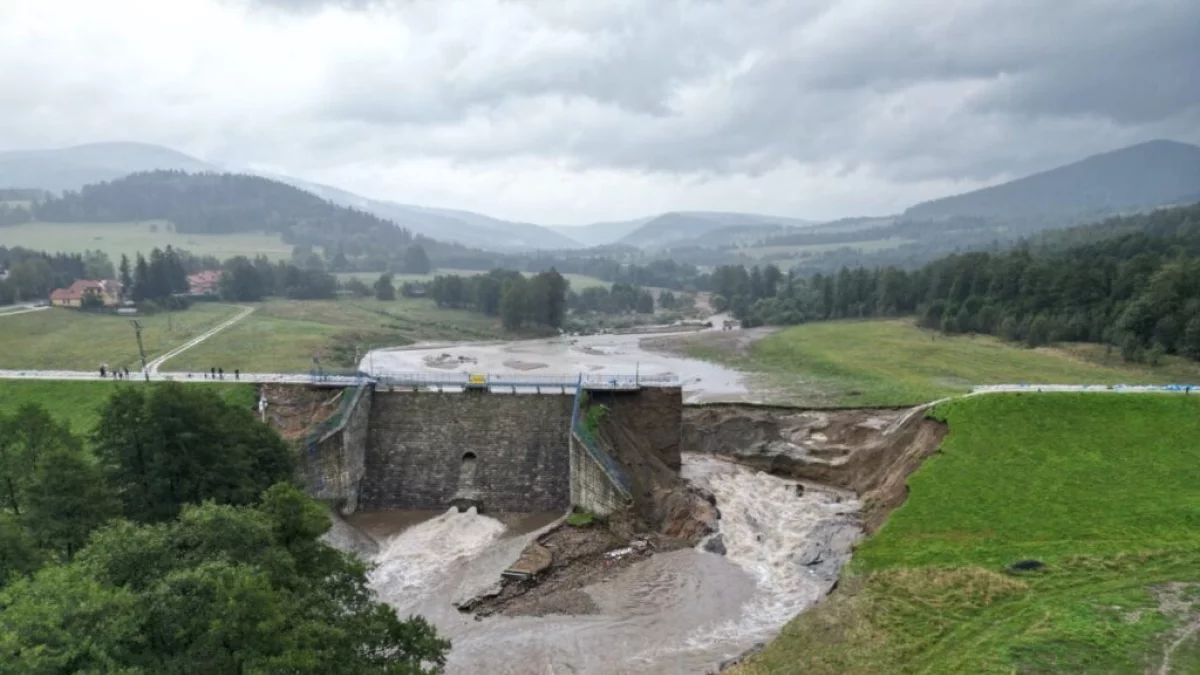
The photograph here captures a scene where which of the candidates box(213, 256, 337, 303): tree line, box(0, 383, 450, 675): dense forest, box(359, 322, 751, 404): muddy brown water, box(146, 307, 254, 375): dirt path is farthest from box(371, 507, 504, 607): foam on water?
box(213, 256, 337, 303): tree line

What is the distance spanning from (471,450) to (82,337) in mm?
70172

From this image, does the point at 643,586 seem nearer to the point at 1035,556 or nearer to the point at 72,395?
the point at 1035,556

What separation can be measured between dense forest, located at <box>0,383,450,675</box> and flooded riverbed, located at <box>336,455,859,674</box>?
10.3 meters

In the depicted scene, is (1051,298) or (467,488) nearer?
(467,488)

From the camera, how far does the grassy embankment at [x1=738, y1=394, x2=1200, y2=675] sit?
25812 millimetres

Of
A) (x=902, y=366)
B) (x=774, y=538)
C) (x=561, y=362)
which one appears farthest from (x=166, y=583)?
(x=561, y=362)

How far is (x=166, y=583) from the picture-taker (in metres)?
16.5

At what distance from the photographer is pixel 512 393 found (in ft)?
175

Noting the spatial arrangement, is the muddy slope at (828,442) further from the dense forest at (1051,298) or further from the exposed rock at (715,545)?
the dense forest at (1051,298)

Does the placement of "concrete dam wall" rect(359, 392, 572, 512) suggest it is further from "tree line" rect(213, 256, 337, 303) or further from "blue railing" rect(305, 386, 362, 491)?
"tree line" rect(213, 256, 337, 303)

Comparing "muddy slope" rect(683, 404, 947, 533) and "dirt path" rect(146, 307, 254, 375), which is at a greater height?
"dirt path" rect(146, 307, 254, 375)

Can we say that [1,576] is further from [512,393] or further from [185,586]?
[512,393]

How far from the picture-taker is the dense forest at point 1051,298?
74.5 metres

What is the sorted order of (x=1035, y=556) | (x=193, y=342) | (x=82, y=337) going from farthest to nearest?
1. (x=193, y=342)
2. (x=82, y=337)
3. (x=1035, y=556)
